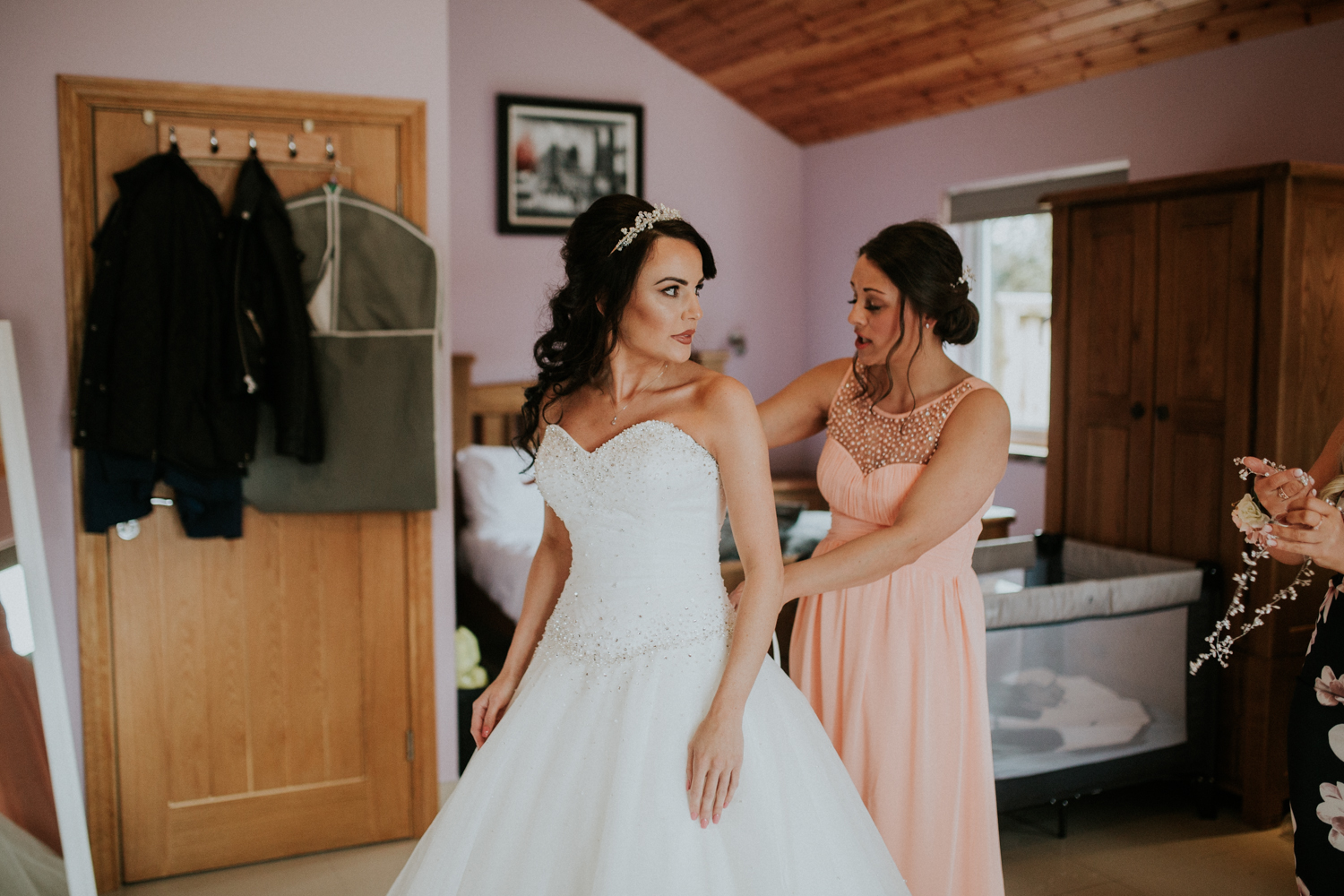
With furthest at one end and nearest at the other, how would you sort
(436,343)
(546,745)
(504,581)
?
(504,581) → (436,343) → (546,745)

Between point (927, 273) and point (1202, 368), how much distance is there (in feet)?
5.71

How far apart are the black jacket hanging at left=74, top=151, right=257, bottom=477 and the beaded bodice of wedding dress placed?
139 cm

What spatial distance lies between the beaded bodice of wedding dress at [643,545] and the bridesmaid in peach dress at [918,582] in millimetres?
253

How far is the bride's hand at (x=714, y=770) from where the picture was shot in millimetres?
1411

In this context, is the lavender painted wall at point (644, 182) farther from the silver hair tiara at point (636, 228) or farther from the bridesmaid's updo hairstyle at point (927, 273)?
the silver hair tiara at point (636, 228)

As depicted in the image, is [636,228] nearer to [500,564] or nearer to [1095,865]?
[1095,865]

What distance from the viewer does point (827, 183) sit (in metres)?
5.76

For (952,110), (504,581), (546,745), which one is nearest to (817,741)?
(546,745)

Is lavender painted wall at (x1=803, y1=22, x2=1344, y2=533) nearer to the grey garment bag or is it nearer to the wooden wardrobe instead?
the wooden wardrobe

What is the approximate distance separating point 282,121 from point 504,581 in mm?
1822

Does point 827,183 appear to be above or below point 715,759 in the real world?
above

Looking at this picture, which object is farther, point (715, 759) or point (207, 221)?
point (207, 221)

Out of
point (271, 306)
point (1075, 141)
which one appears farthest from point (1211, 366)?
point (271, 306)

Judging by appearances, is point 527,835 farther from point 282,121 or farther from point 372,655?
point 282,121
